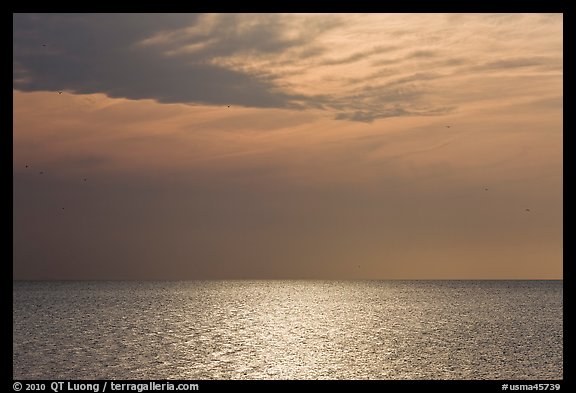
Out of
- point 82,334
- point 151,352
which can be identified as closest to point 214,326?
point 82,334

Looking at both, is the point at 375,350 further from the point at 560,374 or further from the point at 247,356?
the point at 560,374
